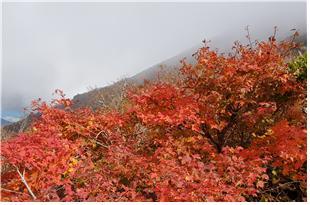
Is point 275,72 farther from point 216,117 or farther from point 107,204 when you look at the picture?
point 107,204

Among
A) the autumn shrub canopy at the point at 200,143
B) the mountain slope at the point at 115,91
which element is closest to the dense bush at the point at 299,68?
the autumn shrub canopy at the point at 200,143

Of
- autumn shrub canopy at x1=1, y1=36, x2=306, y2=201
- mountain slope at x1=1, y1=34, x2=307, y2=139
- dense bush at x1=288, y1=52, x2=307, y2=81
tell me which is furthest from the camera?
mountain slope at x1=1, y1=34, x2=307, y2=139

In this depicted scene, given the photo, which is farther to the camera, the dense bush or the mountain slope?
the mountain slope

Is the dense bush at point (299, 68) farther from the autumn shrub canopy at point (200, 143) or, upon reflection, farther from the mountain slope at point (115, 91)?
the mountain slope at point (115, 91)

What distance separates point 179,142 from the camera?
951cm

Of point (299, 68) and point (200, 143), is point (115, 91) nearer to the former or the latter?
point (299, 68)

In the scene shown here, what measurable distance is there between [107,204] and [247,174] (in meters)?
2.90

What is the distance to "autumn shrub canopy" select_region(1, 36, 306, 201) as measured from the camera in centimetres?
823

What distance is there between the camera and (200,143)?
970 cm

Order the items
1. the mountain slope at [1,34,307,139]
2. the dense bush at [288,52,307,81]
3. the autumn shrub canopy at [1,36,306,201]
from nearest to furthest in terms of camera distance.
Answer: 1. the autumn shrub canopy at [1,36,306,201]
2. the dense bush at [288,52,307,81]
3. the mountain slope at [1,34,307,139]

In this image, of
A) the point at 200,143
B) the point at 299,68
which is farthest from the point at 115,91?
the point at 200,143

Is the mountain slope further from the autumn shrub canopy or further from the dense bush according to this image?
the autumn shrub canopy

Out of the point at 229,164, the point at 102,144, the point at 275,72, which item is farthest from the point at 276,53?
the point at 102,144

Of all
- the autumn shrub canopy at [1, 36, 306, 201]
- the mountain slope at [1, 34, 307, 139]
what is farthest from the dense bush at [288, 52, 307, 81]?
the mountain slope at [1, 34, 307, 139]
